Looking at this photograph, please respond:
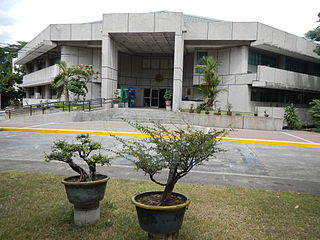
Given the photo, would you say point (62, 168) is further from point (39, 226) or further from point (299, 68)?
point (299, 68)

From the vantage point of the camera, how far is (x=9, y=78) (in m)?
45.2

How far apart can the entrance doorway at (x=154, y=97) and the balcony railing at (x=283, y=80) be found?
1262 centimetres

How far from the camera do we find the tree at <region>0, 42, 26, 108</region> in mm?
44906

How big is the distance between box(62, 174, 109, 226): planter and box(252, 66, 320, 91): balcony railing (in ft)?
70.6

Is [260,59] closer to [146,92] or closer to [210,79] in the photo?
[210,79]

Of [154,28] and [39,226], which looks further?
[154,28]

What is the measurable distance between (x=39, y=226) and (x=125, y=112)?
1942cm

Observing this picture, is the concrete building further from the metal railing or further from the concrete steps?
the concrete steps

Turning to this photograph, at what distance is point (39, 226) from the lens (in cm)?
402

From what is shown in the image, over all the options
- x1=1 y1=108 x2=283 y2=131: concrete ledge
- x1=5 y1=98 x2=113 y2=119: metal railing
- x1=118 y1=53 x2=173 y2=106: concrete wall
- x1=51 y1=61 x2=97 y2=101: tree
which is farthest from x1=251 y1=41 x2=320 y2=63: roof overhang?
x1=51 y1=61 x2=97 y2=101: tree

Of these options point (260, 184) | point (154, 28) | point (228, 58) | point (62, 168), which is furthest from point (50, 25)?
point (260, 184)

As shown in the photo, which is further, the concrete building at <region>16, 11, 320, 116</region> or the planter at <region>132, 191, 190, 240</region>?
the concrete building at <region>16, 11, 320, 116</region>

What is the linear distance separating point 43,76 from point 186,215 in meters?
32.3

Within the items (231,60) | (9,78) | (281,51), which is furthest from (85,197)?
(9,78)
